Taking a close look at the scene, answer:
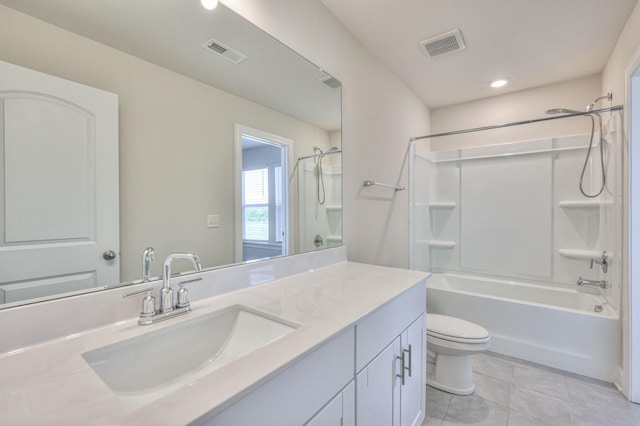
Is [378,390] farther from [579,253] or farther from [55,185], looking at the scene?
[579,253]

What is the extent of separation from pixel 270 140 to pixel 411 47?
156cm

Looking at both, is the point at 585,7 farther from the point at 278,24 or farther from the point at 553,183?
the point at 278,24

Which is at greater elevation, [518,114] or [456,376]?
[518,114]

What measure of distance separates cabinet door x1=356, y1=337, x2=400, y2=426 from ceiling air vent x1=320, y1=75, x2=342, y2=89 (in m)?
1.52

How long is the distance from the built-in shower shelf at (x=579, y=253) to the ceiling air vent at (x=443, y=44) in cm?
212

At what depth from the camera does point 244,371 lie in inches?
24.0

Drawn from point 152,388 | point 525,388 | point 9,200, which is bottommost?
point 525,388

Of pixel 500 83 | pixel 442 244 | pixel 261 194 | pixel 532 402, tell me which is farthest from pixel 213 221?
pixel 500 83

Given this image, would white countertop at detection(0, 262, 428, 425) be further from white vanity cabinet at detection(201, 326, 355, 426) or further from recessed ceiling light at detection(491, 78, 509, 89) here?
recessed ceiling light at detection(491, 78, 509, 89)

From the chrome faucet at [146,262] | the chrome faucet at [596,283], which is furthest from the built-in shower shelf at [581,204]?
the chrome faucet at [146,262]

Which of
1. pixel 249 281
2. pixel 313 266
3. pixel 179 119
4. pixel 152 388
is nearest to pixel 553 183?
pixel 313 266

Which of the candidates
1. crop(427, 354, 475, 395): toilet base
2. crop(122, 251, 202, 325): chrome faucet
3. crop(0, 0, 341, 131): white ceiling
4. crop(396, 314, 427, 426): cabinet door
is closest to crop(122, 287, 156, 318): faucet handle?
crop(122, 251, 202, 325): chrome faucet

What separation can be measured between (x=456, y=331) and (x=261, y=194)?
1492mm

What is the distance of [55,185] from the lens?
797 millimetres
